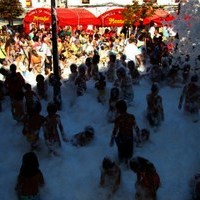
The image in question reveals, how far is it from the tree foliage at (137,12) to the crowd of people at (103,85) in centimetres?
688

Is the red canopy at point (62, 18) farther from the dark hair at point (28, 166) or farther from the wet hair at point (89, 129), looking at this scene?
the dark hair at point (28, 166)

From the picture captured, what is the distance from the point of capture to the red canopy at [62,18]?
1294 inches

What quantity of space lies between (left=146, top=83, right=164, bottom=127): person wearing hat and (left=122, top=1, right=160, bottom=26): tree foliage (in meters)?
18.3

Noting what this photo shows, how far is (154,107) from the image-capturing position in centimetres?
1338

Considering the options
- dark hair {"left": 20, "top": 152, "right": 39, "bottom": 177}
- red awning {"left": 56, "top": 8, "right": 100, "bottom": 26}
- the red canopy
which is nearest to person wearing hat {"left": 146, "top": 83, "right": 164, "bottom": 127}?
dark hair {"left": 20, "top": 152, "right": 39, "bottom": 177}

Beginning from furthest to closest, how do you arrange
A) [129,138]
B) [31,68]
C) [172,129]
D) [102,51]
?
[102,51], [31,68], [172,129], [129,138]

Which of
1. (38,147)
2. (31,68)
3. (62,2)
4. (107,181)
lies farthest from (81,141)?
(62,2)

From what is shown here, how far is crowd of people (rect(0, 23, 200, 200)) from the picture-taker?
10.1 metres

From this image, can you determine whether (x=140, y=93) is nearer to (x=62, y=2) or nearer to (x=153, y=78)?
(x=153, y=78)

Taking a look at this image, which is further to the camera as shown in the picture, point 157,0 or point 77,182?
point 157,0

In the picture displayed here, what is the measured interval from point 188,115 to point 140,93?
2.39m

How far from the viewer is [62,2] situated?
3953 centimetres

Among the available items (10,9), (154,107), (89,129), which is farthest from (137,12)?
(89,129)

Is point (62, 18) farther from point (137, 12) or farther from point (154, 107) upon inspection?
point (154, 107)
